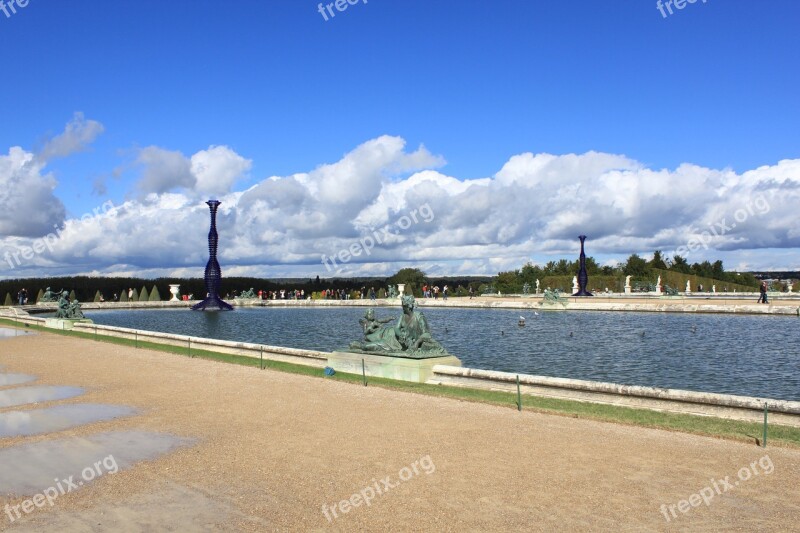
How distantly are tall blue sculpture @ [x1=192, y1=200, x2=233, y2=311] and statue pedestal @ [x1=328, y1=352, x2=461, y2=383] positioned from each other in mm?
40043

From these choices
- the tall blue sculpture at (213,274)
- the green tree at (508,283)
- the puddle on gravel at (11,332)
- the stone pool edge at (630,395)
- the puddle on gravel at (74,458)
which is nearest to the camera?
the puddle on gravel at (74,458)

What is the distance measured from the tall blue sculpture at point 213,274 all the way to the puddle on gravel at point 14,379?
126 feet

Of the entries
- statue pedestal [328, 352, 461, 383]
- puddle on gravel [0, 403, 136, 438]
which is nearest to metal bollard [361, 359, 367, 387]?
statue pedestal [328, 352, 461, 383]

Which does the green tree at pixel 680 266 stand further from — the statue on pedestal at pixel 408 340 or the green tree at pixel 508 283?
the statue on pedestal at pixel 408 340

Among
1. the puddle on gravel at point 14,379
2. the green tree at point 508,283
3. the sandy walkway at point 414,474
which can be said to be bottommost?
the puddle on gravel at point 14,379

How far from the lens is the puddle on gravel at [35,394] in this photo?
513 inches

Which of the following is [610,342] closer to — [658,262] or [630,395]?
[630,395]

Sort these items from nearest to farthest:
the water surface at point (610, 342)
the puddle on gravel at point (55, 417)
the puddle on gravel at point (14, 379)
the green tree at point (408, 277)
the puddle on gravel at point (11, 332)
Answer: the puddle on gravel at point (55, 417) < the puddle on gravel at point (14, 379) < the water surface at point (610, 342) < the puddle on gravel at point (11, 332) < the green tree at point (408, 277)

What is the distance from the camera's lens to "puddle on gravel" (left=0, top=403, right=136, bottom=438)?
10477 millimetres

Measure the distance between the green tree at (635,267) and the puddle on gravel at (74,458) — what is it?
246ft

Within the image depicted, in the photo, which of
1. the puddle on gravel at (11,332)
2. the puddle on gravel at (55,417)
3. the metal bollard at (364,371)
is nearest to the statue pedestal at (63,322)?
the puddle on gravel at (11,332)

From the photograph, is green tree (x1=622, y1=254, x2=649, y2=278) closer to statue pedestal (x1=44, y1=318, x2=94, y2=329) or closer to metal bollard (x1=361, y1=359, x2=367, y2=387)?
statue pedestal (x1=44, y1=318, x2=94, y2=329)

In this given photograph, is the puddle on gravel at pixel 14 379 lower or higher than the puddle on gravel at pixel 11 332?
lower

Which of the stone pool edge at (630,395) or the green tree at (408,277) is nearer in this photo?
the stone pool edge at (630,395)
